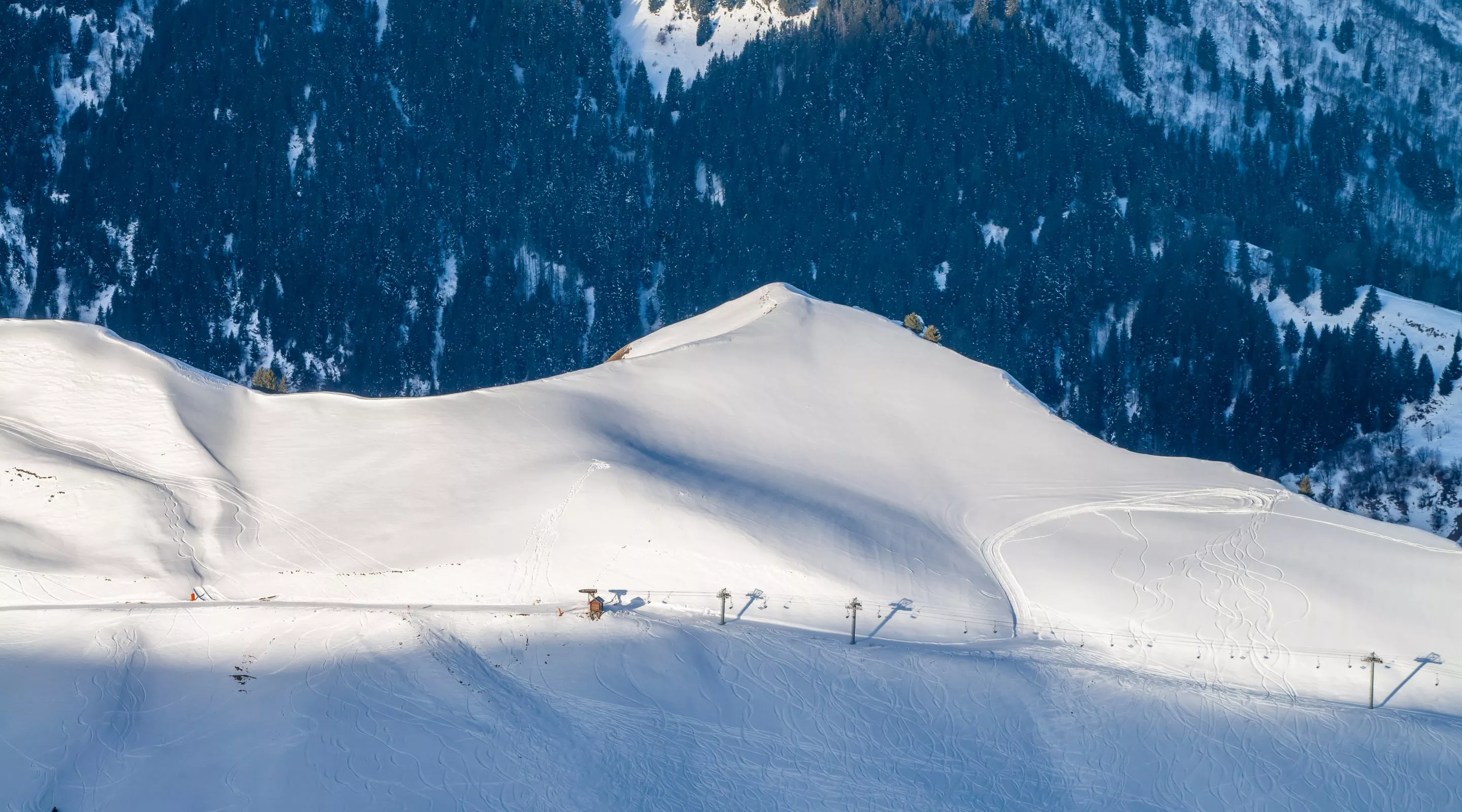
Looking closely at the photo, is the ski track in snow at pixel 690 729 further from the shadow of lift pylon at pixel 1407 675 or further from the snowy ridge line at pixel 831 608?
the shadow of lift pylon at pixel 1407 675

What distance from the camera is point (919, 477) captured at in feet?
167

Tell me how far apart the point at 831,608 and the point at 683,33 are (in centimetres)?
12600

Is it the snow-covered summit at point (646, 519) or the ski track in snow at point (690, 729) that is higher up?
the snow-covered summit at point (646, 519)

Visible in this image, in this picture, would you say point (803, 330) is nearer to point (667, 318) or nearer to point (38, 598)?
point (38, 598)

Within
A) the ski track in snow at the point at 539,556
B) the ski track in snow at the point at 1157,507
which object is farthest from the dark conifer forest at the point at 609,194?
the ski track in snow at the point at 539,556

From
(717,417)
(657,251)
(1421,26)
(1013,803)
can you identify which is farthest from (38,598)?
(1421,26)

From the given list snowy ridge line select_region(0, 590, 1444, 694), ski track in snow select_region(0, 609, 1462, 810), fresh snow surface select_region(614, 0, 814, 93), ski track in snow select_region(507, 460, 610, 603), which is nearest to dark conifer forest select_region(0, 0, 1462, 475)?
fresh snow surface select_region(614, 0, 814, 93)

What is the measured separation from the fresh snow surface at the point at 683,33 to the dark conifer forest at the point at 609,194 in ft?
7.23

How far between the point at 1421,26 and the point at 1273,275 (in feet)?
198

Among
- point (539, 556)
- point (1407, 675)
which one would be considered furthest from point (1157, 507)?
point (539, 556)

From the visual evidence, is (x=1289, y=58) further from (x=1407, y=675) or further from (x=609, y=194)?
(x=1407, y=675)

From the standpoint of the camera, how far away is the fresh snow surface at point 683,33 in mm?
155875

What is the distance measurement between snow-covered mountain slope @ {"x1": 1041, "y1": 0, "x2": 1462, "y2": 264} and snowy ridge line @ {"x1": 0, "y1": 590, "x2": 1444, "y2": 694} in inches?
4513

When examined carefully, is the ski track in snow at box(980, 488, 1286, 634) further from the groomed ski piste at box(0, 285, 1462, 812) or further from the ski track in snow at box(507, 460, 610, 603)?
the ski track in snow at box(507, 460, 610, 603)
